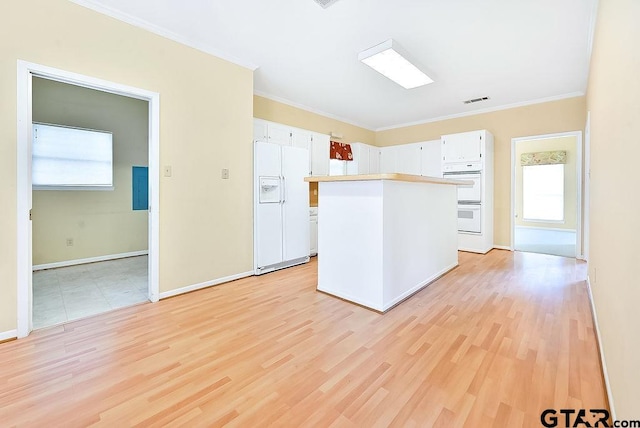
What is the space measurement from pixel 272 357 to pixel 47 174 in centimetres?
471

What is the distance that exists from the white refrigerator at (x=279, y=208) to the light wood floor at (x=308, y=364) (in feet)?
3.54

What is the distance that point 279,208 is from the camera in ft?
13.3

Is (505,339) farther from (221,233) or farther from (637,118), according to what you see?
(221,233)

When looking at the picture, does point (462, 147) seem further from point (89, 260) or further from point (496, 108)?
point (89, 260)

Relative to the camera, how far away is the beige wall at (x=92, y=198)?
425 cm

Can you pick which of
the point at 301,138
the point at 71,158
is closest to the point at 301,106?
the point at 301,138

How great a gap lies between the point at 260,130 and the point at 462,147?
12.3 ft

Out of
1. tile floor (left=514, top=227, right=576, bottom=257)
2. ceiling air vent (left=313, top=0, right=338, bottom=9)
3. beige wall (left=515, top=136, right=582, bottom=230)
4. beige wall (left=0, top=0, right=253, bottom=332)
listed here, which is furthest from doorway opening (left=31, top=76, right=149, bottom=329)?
beige wall (left=515, top=136, right=582, bottom=230)

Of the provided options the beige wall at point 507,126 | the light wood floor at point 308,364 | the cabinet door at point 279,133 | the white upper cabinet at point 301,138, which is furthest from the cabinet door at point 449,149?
the light wood floor at point 308,364

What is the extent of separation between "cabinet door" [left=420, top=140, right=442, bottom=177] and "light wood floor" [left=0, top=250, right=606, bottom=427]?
3534 mm

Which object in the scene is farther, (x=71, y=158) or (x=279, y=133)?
(x=279, y=133)

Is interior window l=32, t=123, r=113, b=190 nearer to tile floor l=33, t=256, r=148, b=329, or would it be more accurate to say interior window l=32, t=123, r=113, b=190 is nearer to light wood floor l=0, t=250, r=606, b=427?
tile floor l=33, t=256, r=148, b=329

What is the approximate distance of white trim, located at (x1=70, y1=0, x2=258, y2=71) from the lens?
2.49m

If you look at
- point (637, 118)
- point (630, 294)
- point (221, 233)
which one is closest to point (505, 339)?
point (630, 294)
